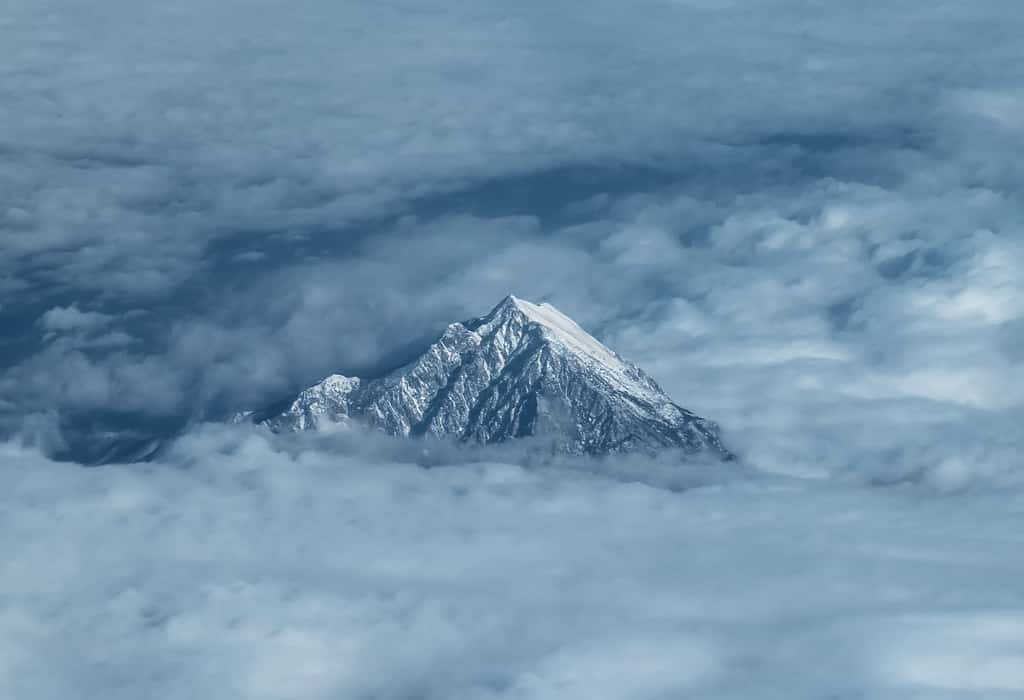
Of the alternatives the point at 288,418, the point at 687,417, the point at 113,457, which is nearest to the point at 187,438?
the point at 113,457

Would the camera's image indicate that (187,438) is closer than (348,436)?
Yes

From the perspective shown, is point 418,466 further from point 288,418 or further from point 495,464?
point 288,418

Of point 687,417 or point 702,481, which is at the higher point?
point 687,417

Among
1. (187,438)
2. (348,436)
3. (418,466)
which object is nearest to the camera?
(187,438)

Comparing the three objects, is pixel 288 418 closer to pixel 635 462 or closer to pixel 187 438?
pixel 187 438

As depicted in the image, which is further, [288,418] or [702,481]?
[288,418]

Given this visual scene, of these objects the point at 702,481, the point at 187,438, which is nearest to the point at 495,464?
the point at 702,481

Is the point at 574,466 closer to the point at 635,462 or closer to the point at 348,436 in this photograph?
the point at 635,462

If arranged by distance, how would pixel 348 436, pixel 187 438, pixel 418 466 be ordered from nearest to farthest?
1. pixel 187 438
2. pixel 418 466
3. pixel 348 436
